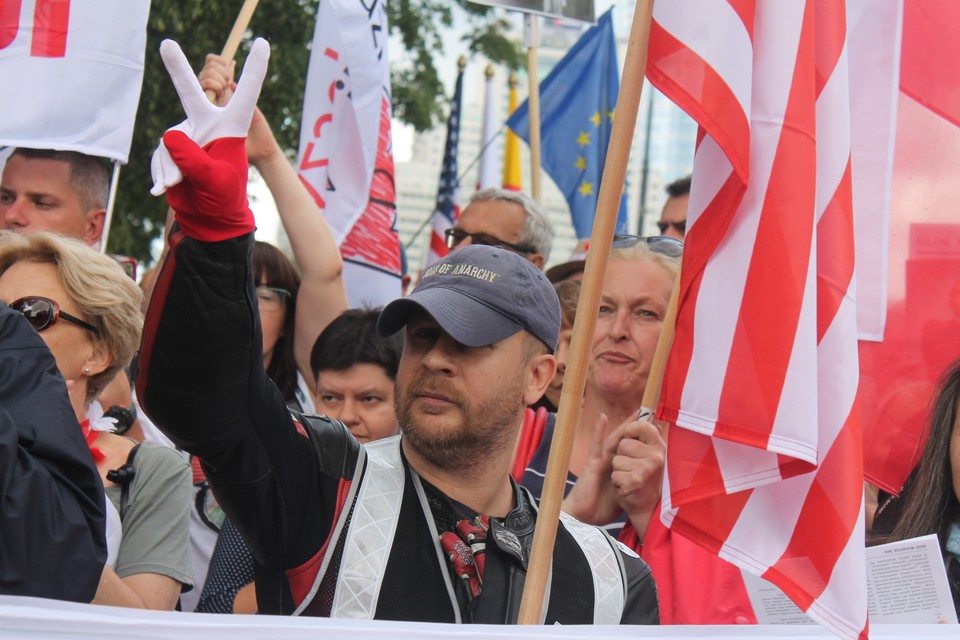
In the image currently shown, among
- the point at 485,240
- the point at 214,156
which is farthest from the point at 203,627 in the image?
the point at 485,240

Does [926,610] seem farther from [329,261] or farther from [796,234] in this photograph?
[329,261]

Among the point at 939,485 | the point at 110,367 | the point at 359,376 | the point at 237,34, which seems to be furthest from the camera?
the point at 359,376

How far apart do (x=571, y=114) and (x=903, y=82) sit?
4.22 m

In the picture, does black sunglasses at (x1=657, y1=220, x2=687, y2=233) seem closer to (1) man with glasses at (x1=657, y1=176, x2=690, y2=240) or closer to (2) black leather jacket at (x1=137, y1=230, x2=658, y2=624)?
(1) man with glasses at (x1=657, y1=176, x2=690, y2=240)

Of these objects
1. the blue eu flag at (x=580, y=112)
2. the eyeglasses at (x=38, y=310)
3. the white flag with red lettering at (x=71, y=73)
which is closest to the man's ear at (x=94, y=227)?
the white flag with red lettering at (x=71, y=73)

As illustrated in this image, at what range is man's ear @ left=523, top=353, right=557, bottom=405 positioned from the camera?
2709mm

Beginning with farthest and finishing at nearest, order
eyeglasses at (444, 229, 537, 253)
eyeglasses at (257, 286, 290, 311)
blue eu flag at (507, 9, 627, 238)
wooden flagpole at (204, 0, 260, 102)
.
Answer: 1. blue eu flag at (507, 9, 627, 238)
2. eyeglasses at (444, 229, 537, 253)
3. eyeglasses at (257, 286, 290, 311)
4. wooden flagpole at (204, 0, 260, 102)

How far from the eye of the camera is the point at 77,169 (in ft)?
13.9

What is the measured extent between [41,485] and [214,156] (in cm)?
60

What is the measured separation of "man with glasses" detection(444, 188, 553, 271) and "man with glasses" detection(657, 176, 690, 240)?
0.64 metres

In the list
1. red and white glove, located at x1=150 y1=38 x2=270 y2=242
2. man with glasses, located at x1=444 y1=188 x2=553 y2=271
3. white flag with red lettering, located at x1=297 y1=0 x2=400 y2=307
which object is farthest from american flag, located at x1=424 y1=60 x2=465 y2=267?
red and white glove, located at x1=150 y1=38 x2=270 y2=242

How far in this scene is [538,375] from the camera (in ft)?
9.03

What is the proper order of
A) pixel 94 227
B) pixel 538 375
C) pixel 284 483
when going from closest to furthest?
pixel 284 483 < pixel 538 375 < pixel 94 227

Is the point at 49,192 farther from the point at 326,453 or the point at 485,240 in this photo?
the point at 326,453
